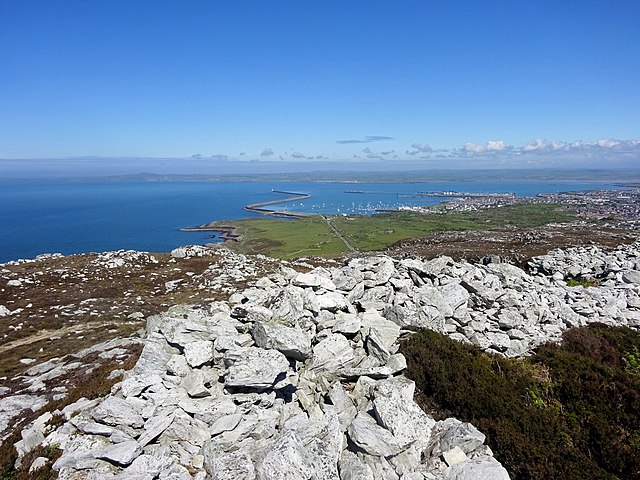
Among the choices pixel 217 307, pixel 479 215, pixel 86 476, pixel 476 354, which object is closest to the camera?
pixel 86 476

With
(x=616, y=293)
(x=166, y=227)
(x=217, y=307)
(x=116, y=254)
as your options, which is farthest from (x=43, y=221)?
(x=616, y=293)

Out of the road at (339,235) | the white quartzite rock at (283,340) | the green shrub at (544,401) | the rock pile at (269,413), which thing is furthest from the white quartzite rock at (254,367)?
the road at (339,235)

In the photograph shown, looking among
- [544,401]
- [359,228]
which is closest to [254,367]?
[544,401]

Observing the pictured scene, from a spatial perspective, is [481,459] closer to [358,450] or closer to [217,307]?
[358,450]

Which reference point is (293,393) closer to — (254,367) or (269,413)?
(269,413)

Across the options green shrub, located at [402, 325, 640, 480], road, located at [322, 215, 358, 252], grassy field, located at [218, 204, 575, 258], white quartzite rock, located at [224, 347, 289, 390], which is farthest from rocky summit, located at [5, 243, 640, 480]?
road, located at [322, 215, 358, 252]

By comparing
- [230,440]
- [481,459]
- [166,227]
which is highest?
[230,440]

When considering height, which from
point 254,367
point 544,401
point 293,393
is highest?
point 254,367
